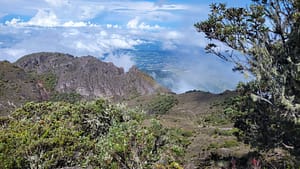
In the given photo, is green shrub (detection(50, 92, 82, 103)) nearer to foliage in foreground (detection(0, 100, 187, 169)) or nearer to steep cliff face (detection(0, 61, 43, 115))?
steep cliff face (detection(0, 61, 43, 115))

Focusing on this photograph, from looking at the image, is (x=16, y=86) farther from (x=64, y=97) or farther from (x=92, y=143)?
(x=92, y=143)

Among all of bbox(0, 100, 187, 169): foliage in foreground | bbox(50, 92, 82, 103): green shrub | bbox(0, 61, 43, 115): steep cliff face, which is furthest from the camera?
bbox(50, 92, 82, 103): green shrub

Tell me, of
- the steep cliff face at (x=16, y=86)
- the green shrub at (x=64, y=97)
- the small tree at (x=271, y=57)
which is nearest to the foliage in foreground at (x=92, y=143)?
the small tree at (x=271, y=57)

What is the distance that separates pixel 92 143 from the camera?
1423 centimetres

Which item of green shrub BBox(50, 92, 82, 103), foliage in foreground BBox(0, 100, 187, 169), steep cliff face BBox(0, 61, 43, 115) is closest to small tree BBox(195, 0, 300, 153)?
foliage in foreground BBox(0, 100, 187, 169)

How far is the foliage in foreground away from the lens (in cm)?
978

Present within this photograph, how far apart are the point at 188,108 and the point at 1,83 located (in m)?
70.9

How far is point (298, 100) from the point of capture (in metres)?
12.1

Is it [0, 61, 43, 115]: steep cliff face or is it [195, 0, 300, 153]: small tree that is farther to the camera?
[0, 61, 43, 115]: steep cliff face

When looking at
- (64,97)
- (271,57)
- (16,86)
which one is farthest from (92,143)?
(64,97)

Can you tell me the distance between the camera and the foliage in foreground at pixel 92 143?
9.78 m

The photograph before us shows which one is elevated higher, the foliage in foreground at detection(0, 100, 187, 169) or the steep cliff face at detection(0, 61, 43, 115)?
the steep cliff face at detection(0, 61, 43, 115)

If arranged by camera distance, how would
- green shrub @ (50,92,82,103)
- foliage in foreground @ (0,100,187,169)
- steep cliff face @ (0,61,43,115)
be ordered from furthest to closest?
green shrub @ (50,92,82,103)
steep cliff face @ (0,61,43,115)
foliage in foreground @ (0,100,187,169)

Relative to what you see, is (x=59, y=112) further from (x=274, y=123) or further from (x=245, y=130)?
(x=274, y=123)
